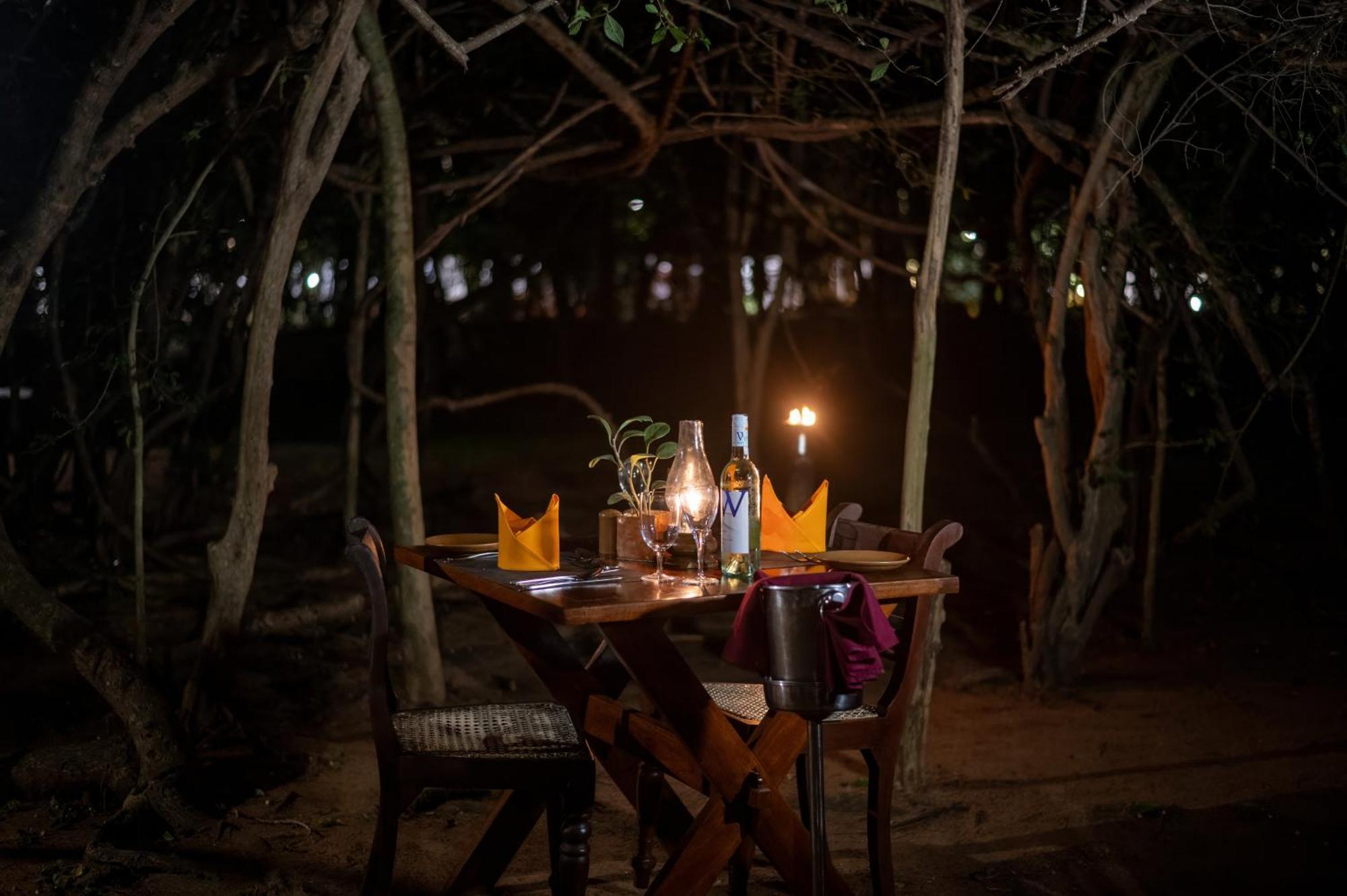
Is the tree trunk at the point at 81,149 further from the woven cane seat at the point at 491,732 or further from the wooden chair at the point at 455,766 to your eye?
the woven cane seat at the point at 491,732

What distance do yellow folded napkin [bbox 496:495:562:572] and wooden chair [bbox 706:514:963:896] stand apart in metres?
0.70

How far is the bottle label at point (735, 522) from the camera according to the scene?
280 centimetres

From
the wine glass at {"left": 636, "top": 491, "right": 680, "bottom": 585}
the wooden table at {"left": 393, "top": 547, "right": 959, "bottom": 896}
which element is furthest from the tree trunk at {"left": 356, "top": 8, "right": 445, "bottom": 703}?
the wine glass at {"left": 636, "top": 491, "right": 680, "bottom": 585}

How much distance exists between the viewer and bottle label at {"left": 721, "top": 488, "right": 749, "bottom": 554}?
2.80 m

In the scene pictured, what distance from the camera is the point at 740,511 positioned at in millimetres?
2807

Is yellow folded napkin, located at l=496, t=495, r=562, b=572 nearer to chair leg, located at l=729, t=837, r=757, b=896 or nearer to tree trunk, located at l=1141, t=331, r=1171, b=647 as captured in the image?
chair leg, located at l=729, t=837, r=757, b=896

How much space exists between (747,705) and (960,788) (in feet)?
4.59

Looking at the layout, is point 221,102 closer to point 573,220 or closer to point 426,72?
point 426,72

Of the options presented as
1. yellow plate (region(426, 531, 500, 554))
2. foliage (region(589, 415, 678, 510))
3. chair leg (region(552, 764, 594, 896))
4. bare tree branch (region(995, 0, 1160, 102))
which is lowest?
chair leg (region(552, 764, 594, 896))

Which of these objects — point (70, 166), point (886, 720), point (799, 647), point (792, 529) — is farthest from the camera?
point (70, 166)

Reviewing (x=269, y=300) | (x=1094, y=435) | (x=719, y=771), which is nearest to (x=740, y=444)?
(x=719, y=771)

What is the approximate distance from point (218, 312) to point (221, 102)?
1510 mm

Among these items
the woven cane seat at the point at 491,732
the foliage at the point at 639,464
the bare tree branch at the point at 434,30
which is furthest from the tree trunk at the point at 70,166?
the foliage at the point at 639,464

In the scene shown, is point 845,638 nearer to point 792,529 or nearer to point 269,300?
point 792,529
